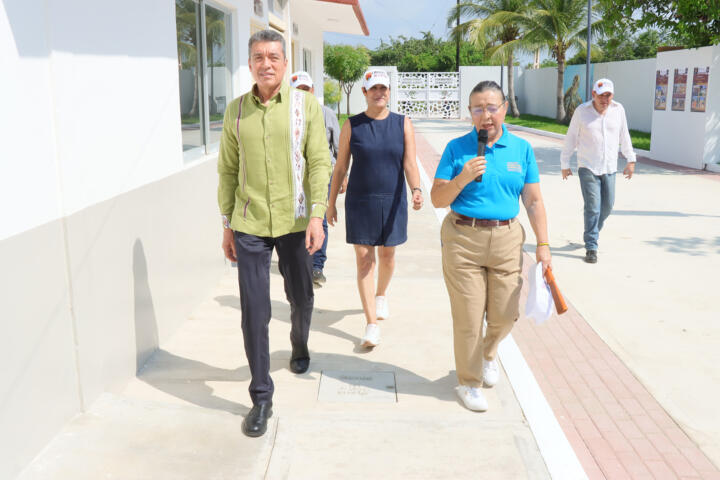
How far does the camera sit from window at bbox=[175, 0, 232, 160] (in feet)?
19.8

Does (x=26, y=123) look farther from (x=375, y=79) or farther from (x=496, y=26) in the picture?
(x=496, y=26)

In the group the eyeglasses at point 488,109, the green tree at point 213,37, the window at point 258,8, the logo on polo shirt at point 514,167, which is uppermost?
the window at point 258,8

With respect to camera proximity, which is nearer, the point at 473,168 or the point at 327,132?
the point at 473,168

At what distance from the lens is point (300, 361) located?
4551 mm

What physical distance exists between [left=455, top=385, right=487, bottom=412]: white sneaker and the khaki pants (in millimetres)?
34

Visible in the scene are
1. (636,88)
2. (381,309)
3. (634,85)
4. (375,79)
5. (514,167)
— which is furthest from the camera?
(634,85)

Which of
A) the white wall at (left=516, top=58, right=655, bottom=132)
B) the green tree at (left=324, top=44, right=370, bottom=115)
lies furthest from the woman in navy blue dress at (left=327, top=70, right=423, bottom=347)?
the green tree at (left=324, top=44, right=370, bottom=115)

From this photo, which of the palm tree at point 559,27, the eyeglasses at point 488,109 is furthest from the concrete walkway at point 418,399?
the palm tree at point 559,27

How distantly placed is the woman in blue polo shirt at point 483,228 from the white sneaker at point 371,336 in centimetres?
99

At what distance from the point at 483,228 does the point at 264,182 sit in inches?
46.2

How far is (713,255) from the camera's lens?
7.82 m

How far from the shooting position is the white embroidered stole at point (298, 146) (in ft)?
12.4

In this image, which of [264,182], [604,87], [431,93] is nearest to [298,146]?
[264,182]

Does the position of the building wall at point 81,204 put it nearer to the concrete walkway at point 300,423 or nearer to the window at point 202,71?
the concrete walkway at point 300,423
